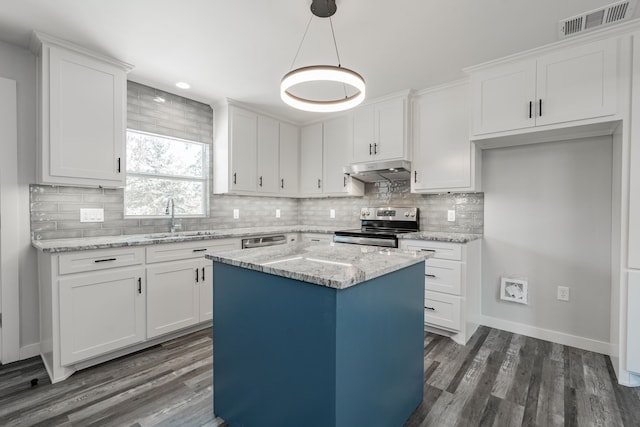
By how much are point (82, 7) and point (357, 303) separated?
249 cm

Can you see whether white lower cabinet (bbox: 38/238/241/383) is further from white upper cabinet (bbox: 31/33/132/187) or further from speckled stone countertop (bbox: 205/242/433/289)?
speckled stone countertop (bbox: 205/242/433/289)

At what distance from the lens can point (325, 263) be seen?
1.50 metres

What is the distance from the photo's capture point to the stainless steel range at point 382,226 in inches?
128

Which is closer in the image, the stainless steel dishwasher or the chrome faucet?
the chrome faucet

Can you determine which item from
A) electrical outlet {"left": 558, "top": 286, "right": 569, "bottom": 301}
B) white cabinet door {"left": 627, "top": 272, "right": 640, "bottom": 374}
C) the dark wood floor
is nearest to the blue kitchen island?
the dark wood floor

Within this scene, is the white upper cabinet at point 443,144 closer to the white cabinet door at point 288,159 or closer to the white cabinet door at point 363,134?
the white cabinet door at point 363,134

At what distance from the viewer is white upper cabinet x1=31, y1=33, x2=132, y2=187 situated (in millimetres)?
2318

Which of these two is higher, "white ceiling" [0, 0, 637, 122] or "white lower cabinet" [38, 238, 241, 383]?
"white ceiling" [0, 0, 637, 122]

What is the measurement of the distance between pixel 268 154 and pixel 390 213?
1.78m

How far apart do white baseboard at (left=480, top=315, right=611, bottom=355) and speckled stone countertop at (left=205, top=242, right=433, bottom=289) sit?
2.00 m

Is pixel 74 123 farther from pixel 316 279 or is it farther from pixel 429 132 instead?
pixel 429 132

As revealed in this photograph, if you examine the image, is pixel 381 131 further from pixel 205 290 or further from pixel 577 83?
pixel 205 290

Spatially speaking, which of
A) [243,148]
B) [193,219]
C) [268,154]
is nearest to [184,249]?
[193,219]

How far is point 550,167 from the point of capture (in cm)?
287
